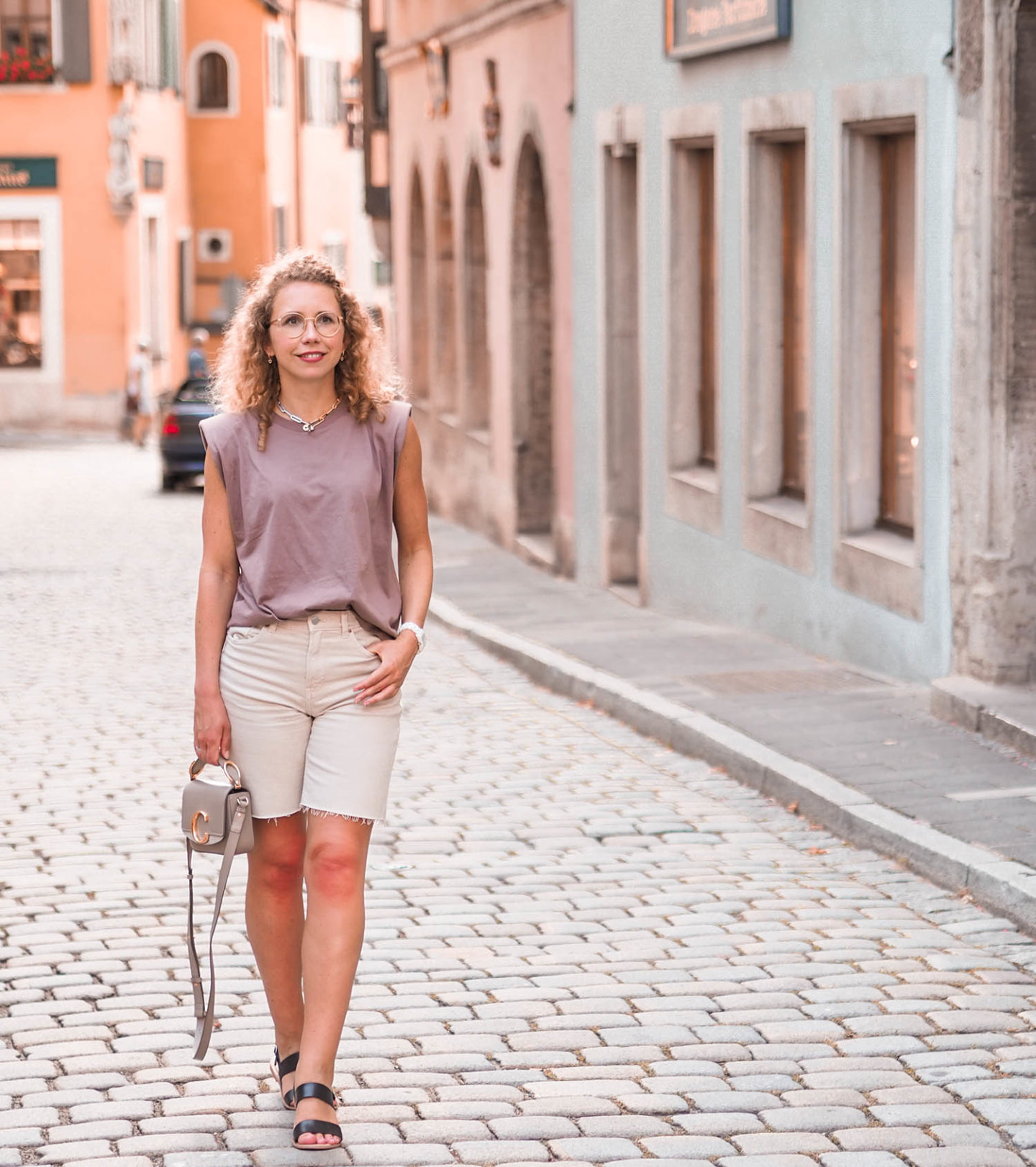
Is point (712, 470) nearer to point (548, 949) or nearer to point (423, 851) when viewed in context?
point (423, 851)

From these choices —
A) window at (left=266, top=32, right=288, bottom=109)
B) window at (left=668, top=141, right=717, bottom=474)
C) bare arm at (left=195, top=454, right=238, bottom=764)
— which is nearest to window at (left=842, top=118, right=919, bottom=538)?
window at (left=668, top=141, right=717, bottom=474)

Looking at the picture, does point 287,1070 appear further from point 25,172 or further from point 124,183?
point 25,172

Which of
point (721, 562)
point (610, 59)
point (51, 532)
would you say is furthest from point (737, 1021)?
point (51, 532)

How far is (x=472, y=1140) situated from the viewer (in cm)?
507

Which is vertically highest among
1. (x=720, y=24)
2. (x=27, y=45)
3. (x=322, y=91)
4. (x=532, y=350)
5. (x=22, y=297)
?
(x=322, y=91)

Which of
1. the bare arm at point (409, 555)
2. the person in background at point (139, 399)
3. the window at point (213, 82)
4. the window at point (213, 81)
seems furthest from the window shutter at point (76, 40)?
the bare arm at point (409, 555)

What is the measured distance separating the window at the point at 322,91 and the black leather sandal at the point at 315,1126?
162 feet

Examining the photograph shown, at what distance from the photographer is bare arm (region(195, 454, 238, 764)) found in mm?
5023

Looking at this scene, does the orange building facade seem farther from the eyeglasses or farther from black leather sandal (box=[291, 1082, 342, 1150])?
black leather sandal (box=[291, 1082, 342, 1150])

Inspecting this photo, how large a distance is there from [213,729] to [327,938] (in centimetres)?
50

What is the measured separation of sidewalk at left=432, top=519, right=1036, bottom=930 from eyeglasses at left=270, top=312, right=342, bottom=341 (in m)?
3.06

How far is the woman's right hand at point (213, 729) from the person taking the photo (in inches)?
197

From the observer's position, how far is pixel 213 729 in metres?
5.01

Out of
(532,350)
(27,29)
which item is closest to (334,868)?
(532,350)
